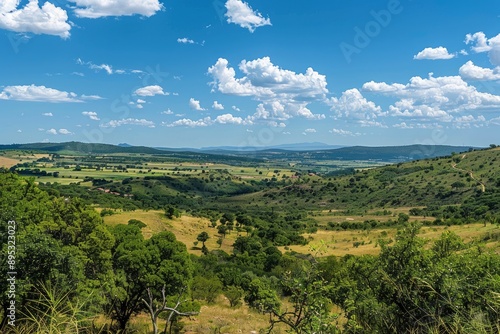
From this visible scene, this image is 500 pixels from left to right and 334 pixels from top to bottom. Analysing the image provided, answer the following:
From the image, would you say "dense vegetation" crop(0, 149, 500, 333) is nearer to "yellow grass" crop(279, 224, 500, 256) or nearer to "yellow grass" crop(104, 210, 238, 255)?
"yellow grass" crop(279, 224, 500, 256)

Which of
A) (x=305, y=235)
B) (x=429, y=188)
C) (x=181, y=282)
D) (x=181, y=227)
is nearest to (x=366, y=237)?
(x=305, y=235)

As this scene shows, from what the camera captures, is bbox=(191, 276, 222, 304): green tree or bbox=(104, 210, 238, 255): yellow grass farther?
bbox=(104, 210, 238, 255): yellow grass

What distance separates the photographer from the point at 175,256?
26.3 m

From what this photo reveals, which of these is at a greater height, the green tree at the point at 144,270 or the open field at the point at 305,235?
the green tree at the point at 144,270

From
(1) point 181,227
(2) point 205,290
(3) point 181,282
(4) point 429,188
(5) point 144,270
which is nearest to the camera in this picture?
(5) point 144,270

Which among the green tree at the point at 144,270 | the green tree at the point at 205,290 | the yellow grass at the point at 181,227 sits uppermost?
the green tree at the point at 144,270

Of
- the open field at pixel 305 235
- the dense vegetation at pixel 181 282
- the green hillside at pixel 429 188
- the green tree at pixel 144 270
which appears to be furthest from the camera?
the green hillside at pixel 429 188

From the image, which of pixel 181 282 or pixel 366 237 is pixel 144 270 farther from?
pixel 366 237

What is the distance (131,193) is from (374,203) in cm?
11891

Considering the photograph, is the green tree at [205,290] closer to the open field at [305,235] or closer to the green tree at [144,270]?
the green tree at [144,270]

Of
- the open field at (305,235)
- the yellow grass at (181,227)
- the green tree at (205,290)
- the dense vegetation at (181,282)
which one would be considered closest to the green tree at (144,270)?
the dense vegetation at (181,282)

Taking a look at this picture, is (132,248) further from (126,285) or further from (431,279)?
(431,279)

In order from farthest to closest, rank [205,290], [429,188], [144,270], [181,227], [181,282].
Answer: [429,188] < [181,227] < [205,290] < [181,282] < [144,270]

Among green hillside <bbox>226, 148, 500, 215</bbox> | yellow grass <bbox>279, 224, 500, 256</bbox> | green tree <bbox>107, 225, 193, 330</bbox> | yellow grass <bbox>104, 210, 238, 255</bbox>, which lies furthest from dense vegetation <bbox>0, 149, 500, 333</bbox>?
green hillside <bbox>226, 148, 500, 215</bbox>
